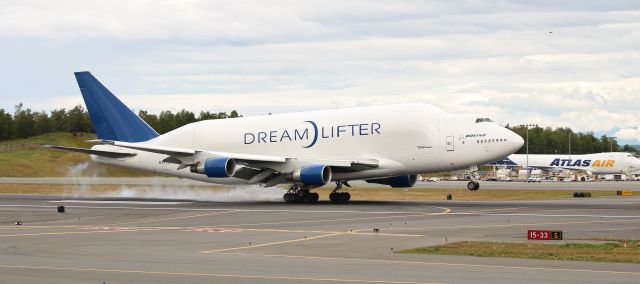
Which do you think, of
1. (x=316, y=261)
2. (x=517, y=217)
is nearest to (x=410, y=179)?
(x=517, y=217)

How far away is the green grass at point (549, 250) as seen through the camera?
23.6 meters

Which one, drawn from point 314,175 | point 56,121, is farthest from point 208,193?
point 56,121

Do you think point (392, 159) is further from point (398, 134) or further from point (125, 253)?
point (125, 253)

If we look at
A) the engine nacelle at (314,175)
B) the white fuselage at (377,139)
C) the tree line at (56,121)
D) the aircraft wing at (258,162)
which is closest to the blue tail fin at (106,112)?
the white fuselage at (377,139)

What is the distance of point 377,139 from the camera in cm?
→ 5294

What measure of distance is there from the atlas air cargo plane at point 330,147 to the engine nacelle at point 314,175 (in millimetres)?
55

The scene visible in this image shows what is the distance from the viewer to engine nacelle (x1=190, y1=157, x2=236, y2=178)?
52125 millimetres

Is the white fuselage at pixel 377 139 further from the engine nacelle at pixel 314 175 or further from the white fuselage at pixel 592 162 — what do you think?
the white fuselage at pixel 592 162

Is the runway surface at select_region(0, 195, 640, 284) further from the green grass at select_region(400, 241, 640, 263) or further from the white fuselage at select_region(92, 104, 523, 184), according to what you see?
the white fuselage at select_region(92, 104, 523, 184)

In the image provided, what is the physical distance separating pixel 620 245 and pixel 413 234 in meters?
7.03

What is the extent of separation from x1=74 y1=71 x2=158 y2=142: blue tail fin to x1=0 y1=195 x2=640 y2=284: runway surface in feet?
39.8

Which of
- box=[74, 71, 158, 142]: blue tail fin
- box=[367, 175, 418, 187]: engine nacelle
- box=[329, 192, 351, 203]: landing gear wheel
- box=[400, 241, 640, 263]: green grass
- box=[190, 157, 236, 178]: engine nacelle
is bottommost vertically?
box=[400, 241, 640, 263]: green grass

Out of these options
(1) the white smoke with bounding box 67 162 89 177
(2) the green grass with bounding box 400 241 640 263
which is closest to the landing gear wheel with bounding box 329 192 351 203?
(1) the white smoke with bounding box 67 162 89 177

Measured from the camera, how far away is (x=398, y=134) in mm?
52250
